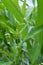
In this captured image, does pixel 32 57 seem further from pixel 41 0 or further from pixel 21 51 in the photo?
pixel 41 0

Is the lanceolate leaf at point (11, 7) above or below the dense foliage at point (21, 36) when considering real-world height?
above

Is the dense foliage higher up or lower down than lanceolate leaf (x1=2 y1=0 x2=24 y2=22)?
lower down

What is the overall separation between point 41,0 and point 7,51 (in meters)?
Result: 0.18

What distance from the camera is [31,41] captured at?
1.90ft

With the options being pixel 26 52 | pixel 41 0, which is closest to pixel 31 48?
pixel 26 52

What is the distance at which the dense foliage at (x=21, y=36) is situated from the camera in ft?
1.66

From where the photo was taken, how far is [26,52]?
1.79 ft

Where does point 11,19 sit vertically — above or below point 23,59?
above

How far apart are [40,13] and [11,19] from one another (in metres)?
0.17

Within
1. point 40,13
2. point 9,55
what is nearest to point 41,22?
point 40,13

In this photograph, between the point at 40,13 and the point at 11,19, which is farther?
the point at 11,19

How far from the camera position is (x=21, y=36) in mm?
563

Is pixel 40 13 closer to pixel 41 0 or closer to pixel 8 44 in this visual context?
pixel 41 0

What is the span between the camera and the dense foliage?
0.51 metres
